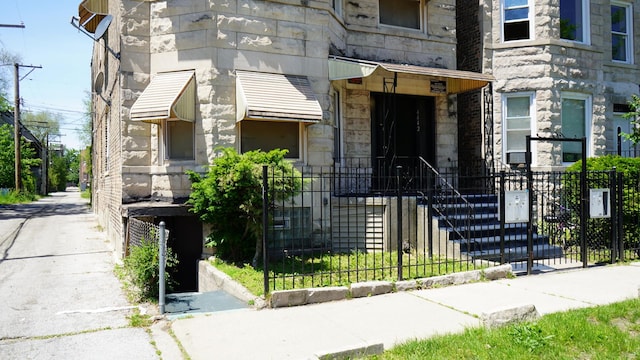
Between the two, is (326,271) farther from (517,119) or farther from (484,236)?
(517,119)

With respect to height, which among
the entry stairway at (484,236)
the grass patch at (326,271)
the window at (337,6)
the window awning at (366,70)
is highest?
the window at (337,6)

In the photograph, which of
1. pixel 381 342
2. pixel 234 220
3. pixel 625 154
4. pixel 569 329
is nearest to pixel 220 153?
pixel 234 220

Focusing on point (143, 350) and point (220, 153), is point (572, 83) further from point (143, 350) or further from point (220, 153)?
point (143, 350)

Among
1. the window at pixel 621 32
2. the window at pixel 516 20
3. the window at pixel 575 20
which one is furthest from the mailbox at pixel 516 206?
the window at pixel 621 32

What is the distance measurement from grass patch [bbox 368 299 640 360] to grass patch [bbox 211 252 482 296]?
7.46ft

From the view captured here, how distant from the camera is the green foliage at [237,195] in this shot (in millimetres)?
7664

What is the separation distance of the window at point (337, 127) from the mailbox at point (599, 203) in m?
5.21

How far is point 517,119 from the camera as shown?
13055mm

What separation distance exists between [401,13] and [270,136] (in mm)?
5490

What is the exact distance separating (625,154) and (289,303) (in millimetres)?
12930

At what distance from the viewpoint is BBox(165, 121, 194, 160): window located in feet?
31.1

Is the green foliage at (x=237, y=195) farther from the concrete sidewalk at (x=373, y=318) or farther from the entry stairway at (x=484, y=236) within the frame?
the entry stairway at (x=484, y=236)

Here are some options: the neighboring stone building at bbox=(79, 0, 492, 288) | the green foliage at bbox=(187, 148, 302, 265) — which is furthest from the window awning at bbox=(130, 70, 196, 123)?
the green foliage at bbox=(187, 148, 302, 265)

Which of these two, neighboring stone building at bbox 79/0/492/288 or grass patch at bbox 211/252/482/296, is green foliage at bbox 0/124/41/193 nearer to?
neighboring stone building at bbox 79/0/492/288
